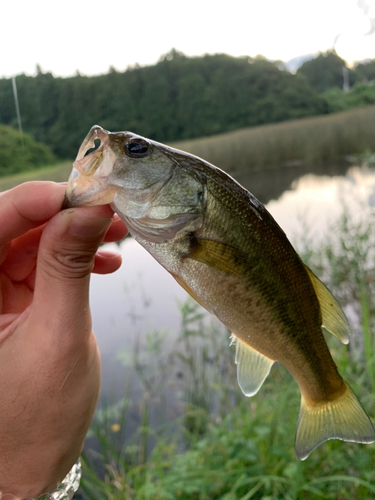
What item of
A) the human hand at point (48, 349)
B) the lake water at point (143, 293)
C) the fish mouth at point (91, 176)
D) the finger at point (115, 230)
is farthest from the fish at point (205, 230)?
the lake water at point (143, 293)

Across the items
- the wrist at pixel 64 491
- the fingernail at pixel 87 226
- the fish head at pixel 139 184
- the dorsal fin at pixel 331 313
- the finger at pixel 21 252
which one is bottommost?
the wrist at pixel 64 491

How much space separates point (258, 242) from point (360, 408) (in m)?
0.82

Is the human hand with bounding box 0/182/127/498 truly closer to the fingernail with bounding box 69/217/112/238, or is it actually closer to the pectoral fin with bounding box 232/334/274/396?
the fingernail with bounding box 69/217/112/238

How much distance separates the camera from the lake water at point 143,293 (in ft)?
17.2

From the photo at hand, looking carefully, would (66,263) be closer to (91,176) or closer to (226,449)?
(91,176)

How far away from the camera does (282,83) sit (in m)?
18.2

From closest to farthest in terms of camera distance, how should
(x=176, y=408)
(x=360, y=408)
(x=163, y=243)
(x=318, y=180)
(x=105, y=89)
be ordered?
(x=163, y=243)
(x=360, y=408)
(x=176, y=408)
(x=105, y=89)
(x=318, y=180)

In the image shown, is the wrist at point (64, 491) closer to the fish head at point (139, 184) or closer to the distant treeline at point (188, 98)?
the fish head at point (139, 184)

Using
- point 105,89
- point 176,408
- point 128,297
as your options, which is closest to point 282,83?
point 105,89

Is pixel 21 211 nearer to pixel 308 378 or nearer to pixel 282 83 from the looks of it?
pixel 308 378

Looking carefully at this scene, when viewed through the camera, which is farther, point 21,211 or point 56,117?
point 56,117

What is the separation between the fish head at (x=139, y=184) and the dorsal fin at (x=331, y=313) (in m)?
0.59

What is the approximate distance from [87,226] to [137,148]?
341 mm

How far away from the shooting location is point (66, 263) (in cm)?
128
